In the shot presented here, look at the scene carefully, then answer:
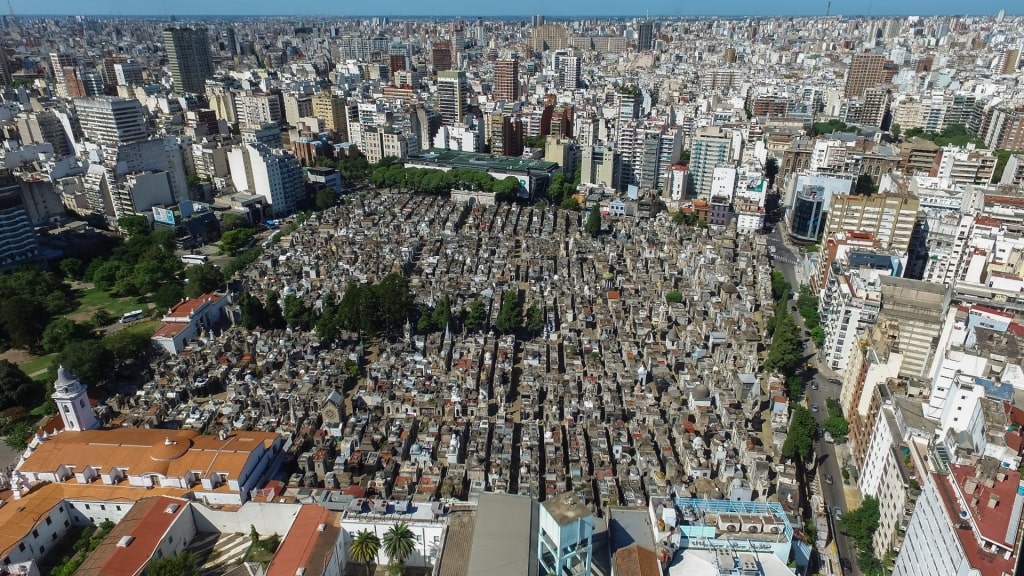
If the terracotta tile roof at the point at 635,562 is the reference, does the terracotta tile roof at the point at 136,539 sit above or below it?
below

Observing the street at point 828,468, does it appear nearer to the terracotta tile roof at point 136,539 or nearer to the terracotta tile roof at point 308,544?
the terracotta tile roof at point 308,544

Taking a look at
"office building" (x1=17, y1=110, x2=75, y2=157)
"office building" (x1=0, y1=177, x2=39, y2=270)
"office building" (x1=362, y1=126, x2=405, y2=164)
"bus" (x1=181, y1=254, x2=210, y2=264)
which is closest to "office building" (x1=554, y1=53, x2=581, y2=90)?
"office building" (x1=362, y1=126, x2=405, y2=164)

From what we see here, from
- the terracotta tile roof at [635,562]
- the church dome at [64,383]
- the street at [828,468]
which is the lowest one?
the street at [828,468]

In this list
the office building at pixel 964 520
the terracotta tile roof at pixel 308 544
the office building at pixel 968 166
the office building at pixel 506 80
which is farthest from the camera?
the office building at pixel 506 80

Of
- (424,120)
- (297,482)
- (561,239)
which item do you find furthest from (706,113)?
(297,482)

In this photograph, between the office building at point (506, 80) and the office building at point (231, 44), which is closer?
the office building at point (506, 80)

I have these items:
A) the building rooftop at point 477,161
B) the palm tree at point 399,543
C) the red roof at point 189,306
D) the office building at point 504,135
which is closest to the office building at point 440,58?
the office building at point 504,135

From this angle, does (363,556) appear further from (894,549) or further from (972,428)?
(972,428)

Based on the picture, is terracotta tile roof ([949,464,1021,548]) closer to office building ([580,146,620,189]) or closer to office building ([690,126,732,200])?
office building ([690,126,732,200])
